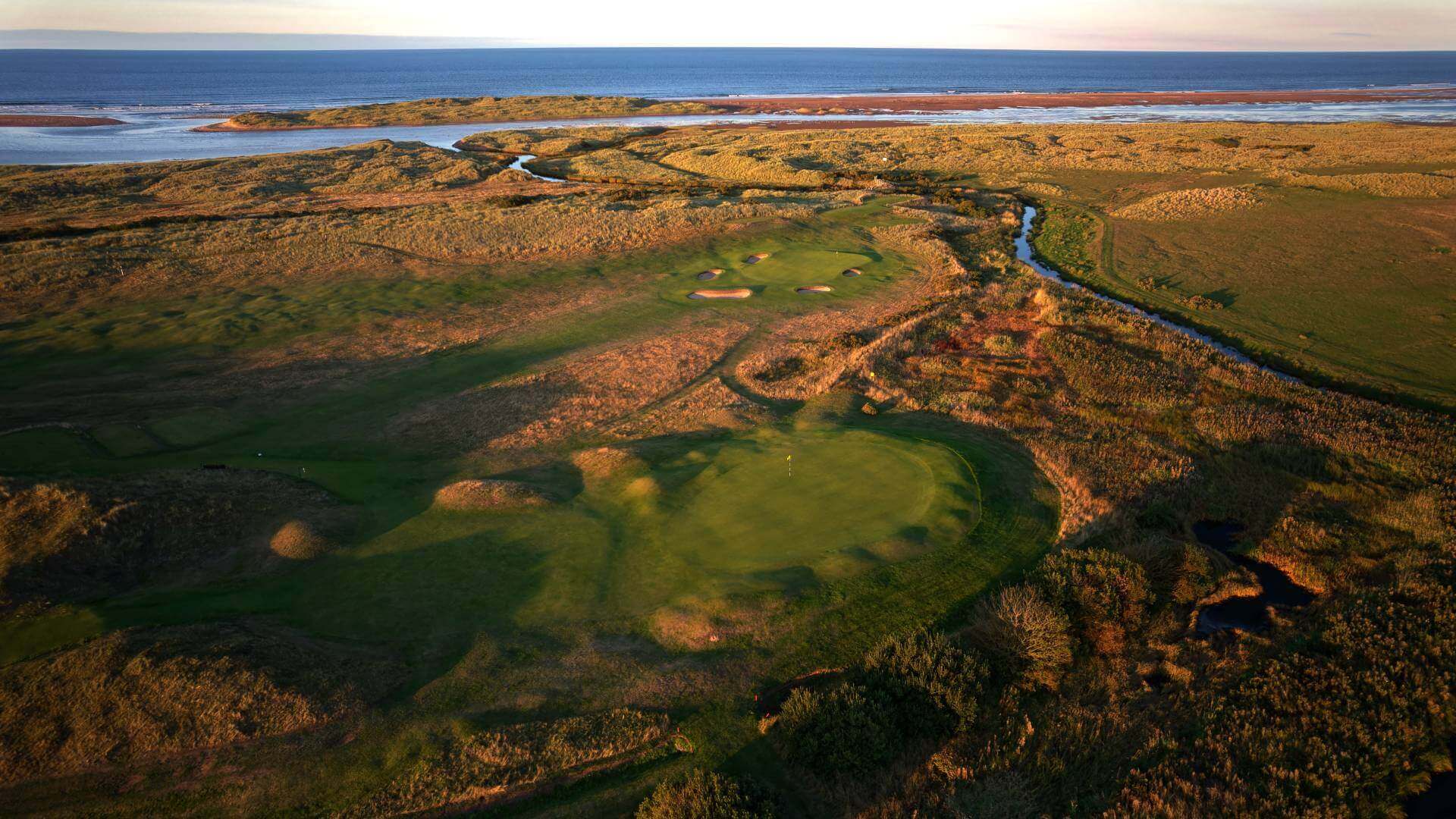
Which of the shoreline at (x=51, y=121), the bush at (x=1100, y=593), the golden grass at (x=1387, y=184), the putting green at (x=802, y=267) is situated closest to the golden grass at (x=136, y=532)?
the bush at (x=1100, y=593)

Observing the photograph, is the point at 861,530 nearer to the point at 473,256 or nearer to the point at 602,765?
the point at 602,765

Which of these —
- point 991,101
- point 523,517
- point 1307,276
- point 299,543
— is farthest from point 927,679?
point 991,101

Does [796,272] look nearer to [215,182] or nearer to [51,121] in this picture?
[215,182]

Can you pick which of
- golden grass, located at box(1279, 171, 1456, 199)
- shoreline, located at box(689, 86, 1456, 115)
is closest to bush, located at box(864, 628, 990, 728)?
golden grass, located at box(1279, 171, 1456, 199)

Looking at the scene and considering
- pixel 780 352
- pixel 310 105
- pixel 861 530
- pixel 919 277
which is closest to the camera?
pixel 861 530

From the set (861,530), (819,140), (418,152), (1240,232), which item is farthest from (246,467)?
(819,140)

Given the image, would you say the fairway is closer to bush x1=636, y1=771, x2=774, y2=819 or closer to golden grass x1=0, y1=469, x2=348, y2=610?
golden grass x1=0, y1=469, x2=348, y2=610
